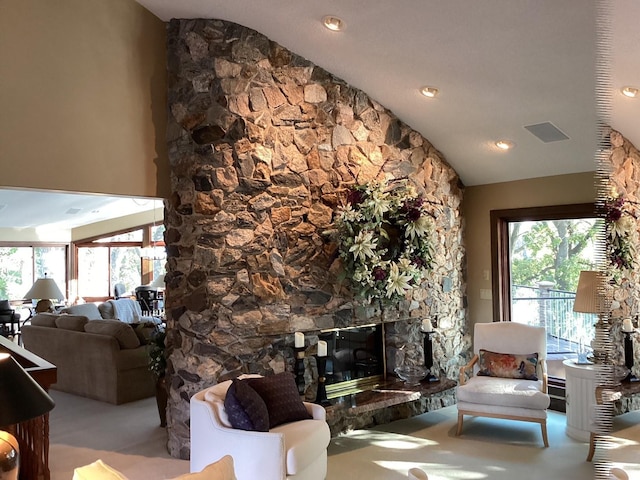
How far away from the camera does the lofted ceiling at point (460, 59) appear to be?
3.28 m

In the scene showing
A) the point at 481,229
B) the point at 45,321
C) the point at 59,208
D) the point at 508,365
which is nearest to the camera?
the point at 508,365

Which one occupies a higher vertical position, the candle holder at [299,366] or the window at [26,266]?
the window at [26,266]

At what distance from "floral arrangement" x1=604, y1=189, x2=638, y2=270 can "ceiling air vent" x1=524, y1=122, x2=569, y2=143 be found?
335 centimetres

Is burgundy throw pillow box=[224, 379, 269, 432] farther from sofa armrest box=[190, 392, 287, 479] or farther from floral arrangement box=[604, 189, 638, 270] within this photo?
floral arrangement box=[604, 189, 638, 270]

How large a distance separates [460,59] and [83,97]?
269 centimetres

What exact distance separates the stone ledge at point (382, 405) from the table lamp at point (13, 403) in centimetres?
261

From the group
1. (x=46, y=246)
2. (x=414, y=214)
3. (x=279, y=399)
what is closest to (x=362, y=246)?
(x=414, y=214)

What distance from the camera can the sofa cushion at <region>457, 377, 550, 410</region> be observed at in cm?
436

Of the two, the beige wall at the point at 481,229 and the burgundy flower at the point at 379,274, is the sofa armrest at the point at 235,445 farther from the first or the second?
the beige wall at the point at 481,229

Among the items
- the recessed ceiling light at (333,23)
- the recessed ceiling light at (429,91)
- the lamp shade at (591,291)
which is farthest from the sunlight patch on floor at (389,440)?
the lamp shade at (591,291)

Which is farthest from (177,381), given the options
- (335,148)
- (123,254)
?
(123,254)

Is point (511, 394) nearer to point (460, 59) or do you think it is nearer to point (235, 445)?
point (235, 445)

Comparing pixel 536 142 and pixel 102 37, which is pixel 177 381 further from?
pixel 536 142

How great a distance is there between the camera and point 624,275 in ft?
3.92
